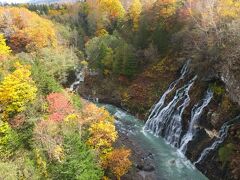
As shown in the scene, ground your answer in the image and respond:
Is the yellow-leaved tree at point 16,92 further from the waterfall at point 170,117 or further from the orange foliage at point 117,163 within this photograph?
the waterfall at point 170,117

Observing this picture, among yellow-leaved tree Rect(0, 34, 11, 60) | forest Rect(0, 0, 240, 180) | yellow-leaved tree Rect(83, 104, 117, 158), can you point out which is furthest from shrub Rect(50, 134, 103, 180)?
yellow-leaved tree Rect(0, 34, 11, 60)

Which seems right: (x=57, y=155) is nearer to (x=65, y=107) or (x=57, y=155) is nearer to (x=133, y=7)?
(x=65, y=107)

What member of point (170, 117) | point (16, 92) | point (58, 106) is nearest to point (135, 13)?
point (170, 117)

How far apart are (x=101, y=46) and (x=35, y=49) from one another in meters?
14.5

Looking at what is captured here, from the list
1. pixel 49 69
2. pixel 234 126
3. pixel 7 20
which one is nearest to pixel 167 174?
pixel 234 126

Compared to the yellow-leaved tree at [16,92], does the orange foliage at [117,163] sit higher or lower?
lower

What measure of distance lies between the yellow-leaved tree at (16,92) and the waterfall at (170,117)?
2067cm

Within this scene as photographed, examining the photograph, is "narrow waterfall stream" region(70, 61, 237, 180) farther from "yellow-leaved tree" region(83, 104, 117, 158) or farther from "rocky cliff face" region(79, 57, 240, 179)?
"yellow-leaved tree" region(83, 104, 117, 158)

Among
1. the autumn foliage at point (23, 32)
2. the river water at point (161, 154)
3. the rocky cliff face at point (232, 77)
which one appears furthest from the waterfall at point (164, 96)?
the autumn foliage at point (23, 32)

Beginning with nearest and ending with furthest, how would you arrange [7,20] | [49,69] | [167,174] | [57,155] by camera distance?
[57,155]
[167,174]
[49,69]
[7,20]

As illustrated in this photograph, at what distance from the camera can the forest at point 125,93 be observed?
3762cm

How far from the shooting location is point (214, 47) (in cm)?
4722

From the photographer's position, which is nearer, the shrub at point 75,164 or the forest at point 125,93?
→ the shrub at point 75,164

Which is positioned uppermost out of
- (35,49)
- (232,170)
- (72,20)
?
(72,20)
